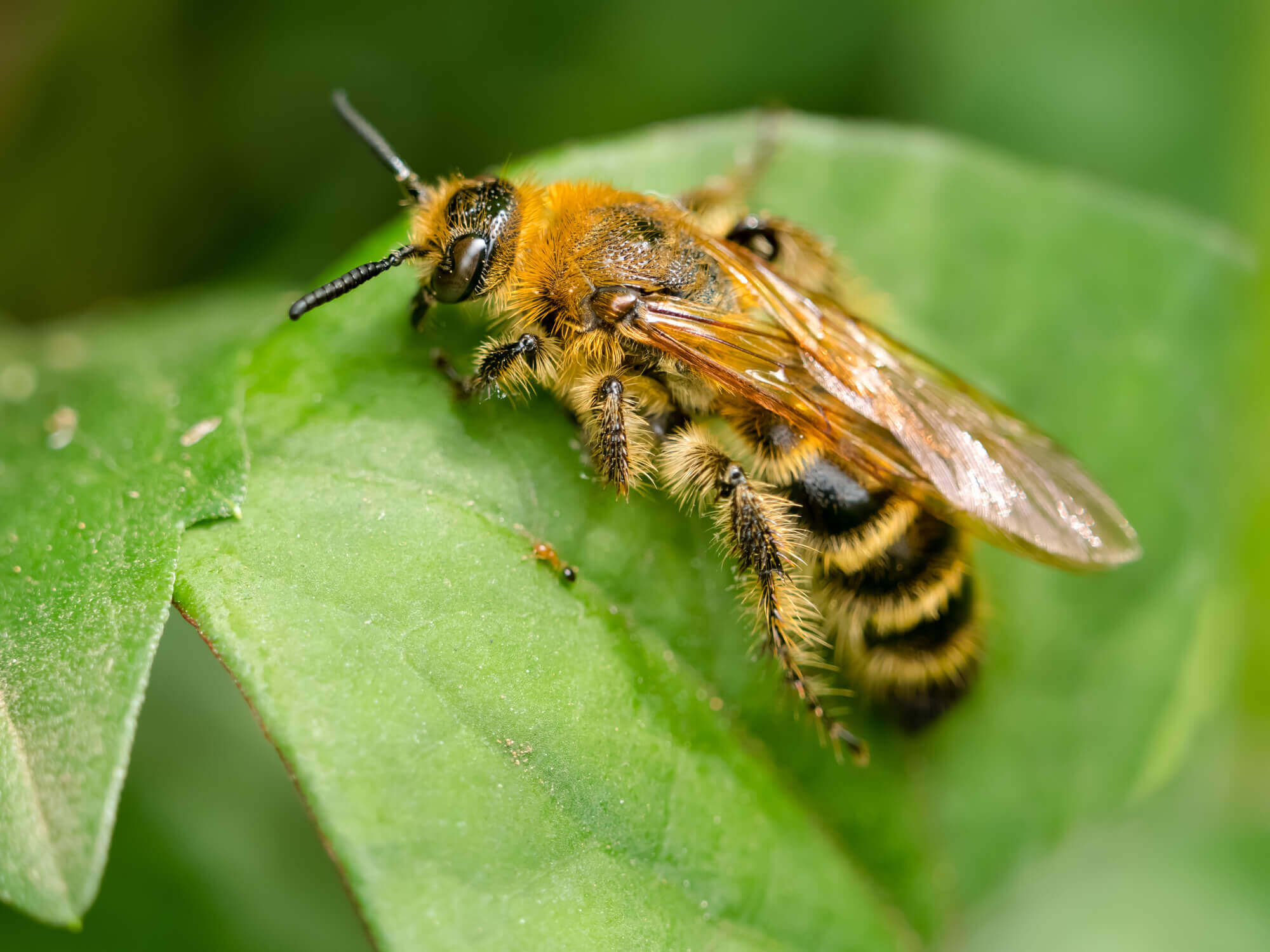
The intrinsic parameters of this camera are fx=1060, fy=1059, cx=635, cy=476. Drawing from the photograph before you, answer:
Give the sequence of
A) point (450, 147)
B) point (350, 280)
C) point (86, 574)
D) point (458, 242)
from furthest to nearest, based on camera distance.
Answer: point (450, 147) < point (458, 242) < point (350, 280) < point (86, 574)

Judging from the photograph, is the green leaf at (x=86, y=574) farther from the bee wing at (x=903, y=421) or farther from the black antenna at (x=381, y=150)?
the bee wing at (x=903, y=421)

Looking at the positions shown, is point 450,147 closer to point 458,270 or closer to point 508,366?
point 458,270

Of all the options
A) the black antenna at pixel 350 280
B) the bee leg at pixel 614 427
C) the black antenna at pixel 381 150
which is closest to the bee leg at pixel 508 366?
the bee leg at pixel 614 427

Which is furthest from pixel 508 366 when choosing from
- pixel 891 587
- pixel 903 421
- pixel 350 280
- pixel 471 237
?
pixel 891 587

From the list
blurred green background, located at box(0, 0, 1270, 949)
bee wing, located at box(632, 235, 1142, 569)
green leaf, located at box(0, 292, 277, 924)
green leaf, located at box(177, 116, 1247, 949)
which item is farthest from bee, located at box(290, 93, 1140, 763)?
blurred green background, located at box(0, 0, 1270, 949)

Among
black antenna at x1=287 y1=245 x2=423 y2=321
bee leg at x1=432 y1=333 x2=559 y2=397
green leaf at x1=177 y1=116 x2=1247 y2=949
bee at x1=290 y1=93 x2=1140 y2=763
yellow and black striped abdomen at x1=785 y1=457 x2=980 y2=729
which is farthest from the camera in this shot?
yellow and black striped abdomen at x1=785 y1=457 x2=980 y2=729

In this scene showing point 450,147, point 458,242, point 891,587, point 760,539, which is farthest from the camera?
point 450,147

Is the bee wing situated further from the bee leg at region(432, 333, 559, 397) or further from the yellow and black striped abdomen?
the bee leg at region(432, 333, 559, 397)
